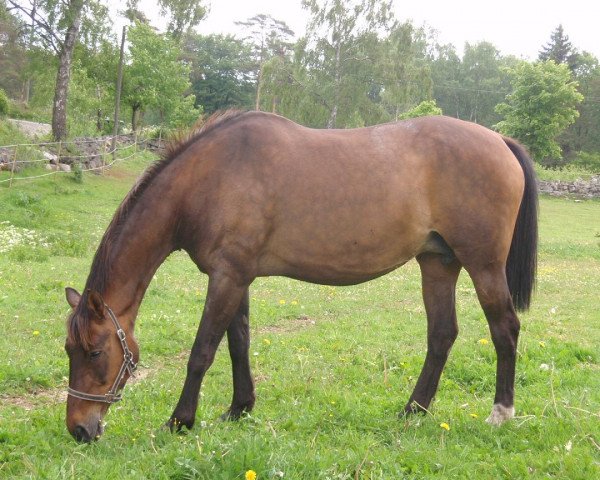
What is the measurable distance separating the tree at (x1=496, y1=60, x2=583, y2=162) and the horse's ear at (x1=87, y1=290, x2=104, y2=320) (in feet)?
125

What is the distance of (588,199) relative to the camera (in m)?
35.6

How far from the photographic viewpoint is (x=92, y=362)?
3.62 metres

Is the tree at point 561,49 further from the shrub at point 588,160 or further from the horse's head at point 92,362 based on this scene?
the horse's head at point 92,362

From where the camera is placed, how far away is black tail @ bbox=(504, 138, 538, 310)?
4648 millimetres

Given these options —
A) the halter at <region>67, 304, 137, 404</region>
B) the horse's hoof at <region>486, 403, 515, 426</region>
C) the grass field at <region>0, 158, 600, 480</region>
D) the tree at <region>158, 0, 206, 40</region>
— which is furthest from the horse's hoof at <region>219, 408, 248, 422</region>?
the tree at <region>158, 0, 206, 40</region>

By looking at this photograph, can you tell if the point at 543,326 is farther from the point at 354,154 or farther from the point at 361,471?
the point at 361,471

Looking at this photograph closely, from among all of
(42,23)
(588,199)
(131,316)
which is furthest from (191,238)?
(588,199)

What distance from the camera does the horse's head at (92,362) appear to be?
11.6 feet

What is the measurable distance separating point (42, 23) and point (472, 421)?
22.7 metres

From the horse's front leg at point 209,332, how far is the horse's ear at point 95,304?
634 millimetres

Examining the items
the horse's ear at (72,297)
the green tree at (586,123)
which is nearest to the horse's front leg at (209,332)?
the horse's ear at (72,297)

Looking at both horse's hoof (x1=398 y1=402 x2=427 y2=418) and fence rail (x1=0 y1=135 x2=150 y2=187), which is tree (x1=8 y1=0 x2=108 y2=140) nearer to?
fence rail (x1=0 y1=135 x2=150 y2=187)

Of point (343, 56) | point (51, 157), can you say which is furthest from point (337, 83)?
point (51, 157)

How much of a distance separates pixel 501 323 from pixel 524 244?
0.77 m
